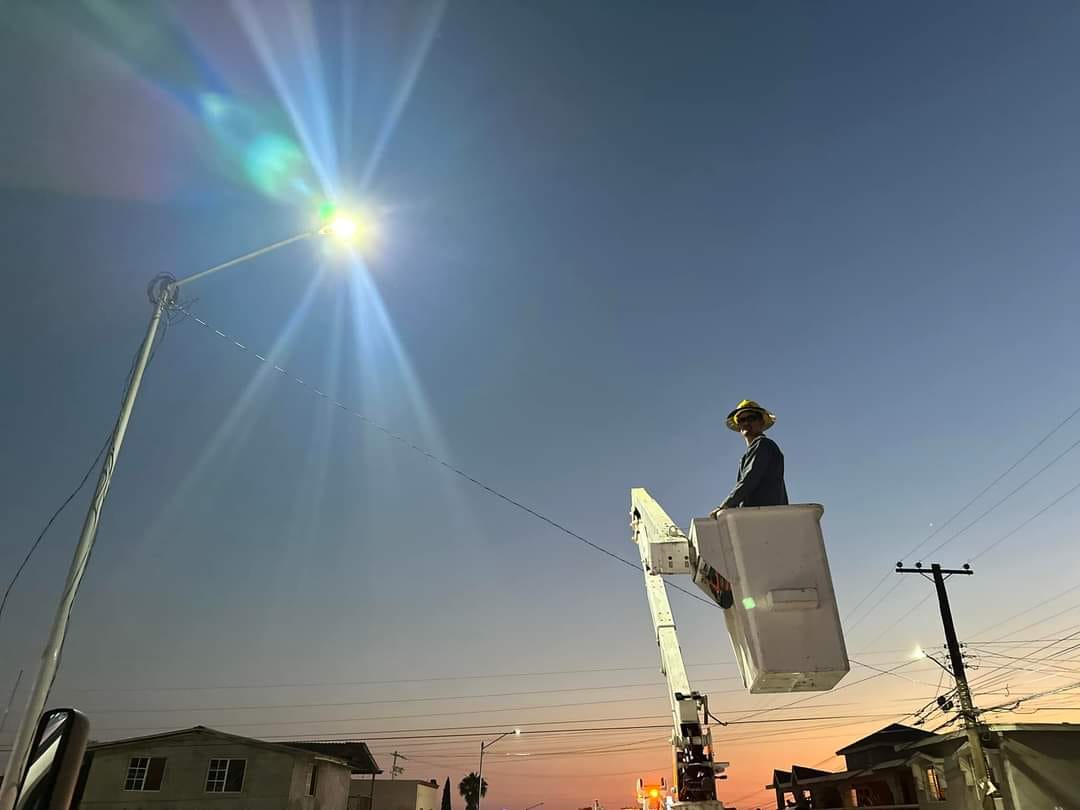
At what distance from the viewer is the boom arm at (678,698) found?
6863 mm

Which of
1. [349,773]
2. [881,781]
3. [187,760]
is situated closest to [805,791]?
[881,781]

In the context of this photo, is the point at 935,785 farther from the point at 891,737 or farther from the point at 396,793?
the point at 396,793

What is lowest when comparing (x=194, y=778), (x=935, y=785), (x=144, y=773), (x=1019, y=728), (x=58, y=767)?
(x=58, y=767)

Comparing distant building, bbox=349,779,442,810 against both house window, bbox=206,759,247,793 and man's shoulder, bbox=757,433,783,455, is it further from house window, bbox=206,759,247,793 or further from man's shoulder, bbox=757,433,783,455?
man's shoulder, bbox=757,433,783,455

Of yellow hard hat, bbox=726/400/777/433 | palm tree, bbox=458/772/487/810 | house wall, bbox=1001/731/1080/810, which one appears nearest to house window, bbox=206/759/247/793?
house wall, bbox=1001/731/1080/810

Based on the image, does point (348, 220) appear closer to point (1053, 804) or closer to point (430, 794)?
point (1053, 804)

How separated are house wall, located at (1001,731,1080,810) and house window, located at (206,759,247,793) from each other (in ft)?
108

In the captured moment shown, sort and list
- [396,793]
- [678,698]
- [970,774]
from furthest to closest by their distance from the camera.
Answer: [396,793]
[970,774]
[678,698]

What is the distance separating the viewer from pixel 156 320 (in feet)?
36.0

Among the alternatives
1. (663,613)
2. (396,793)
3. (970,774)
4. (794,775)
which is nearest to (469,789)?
(396,793)

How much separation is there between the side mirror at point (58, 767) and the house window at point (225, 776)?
3824cm

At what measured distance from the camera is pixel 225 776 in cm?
3325

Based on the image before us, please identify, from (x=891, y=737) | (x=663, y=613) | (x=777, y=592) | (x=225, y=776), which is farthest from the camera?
(x=891, y=737)

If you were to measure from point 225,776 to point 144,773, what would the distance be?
155 inches
